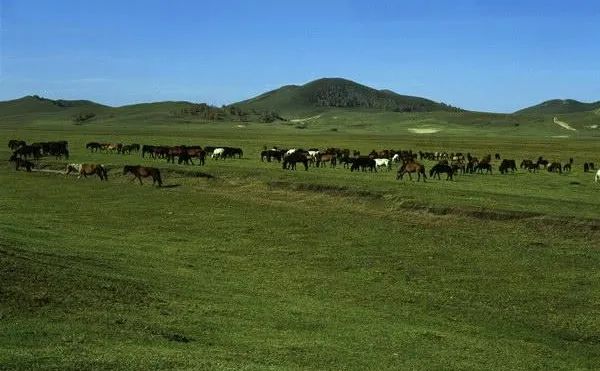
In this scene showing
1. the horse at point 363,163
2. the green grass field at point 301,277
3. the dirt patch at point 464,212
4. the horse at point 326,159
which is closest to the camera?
the green grass field at point 301,277

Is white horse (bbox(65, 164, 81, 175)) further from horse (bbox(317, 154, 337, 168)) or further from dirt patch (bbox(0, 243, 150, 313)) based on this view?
dirt patch (bbox(0, 243, 150, 313))

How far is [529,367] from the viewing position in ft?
40.7

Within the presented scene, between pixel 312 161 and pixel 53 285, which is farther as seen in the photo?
pixel 312 161

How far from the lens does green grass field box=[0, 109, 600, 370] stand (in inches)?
454

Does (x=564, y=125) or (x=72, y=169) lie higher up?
(x=564, y=125)

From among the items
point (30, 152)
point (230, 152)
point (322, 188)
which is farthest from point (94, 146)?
point (322, 188)

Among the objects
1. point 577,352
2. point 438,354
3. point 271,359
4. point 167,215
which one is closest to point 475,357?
point 438,354

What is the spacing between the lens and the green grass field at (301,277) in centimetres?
1154

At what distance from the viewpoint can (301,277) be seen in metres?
18.9

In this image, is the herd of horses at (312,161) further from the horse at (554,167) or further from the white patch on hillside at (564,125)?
the white patch on hillside at (564,125)

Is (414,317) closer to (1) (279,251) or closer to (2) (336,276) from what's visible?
(2) (336,276)

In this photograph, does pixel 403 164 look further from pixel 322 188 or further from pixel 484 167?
pixel 322 188

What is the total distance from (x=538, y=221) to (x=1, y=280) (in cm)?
1952

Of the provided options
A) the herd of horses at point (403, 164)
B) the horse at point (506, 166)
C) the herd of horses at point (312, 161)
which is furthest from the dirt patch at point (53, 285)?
the horse at point (506, 166)
